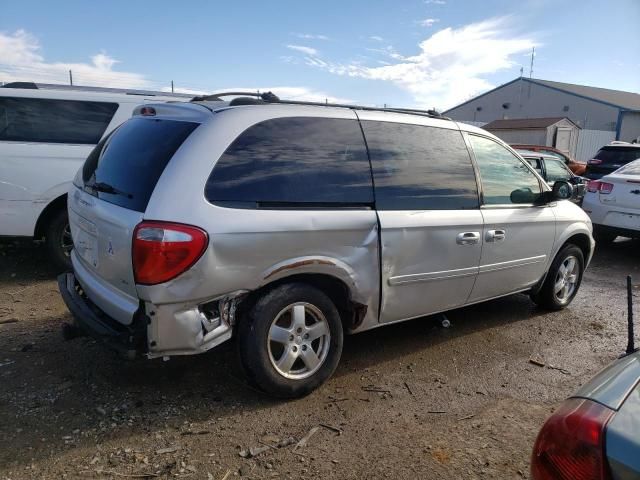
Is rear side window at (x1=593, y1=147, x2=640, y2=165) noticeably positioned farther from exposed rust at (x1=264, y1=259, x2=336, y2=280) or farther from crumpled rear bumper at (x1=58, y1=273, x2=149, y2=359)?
crumpled rear bumper at (x1=58, y1=273, x2=149, y2=359)

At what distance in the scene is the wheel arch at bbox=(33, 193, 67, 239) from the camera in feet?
17.9

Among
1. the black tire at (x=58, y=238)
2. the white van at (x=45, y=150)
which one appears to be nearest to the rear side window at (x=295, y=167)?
the white van at (x=45, y=150)

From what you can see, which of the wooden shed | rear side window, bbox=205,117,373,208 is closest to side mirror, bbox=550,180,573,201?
rear side window, bbox=205,117,373,208

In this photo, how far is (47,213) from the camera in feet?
18.0

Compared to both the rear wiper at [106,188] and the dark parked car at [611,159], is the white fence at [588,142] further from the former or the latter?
the rear wiper at [106,188]

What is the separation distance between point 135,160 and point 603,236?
26.7 ft

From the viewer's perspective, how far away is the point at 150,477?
257cm

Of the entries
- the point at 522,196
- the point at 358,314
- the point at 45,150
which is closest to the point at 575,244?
the point at 522,196

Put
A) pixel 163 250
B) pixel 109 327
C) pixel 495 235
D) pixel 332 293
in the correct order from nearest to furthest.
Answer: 1. pixel 163 250
2. pixel 109 327
3. pixel 332 293
4. pixel 495 235

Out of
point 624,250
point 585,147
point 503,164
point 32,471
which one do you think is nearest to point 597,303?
point 503,164

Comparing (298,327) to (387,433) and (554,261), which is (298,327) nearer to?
(387,433)

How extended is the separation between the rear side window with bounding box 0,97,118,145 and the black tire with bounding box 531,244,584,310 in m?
4.96

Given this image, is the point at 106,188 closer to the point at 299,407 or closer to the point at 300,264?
the point at 300,264

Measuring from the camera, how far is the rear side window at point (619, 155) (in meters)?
13.7
